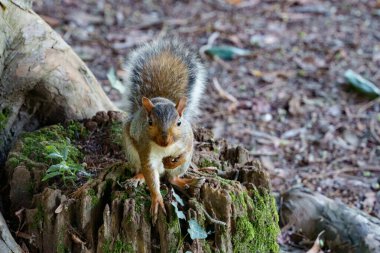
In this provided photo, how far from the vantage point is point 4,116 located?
2.81 meters

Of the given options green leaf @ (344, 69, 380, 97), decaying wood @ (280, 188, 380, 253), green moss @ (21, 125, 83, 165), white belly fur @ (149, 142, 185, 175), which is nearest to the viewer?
white belly fur @ (149, 142, 185, 175)

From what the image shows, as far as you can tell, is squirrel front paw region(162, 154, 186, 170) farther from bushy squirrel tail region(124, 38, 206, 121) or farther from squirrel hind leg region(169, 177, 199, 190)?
bushy squirrel tail region(124, 38, 206, 121)

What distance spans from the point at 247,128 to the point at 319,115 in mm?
618

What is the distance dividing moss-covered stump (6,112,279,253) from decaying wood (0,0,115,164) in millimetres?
252

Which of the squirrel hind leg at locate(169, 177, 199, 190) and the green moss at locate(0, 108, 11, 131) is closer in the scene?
the squirrel hind leg at locate(169, 177, 199, 190)

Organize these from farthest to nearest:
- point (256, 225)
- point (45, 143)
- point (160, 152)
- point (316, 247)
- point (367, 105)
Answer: point (367, 105)
point (316, 247)
point (45, 143)
point (256, 225)
point (160, 152)

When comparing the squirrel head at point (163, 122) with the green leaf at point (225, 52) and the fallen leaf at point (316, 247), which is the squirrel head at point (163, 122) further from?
the green leaf at point (225, 52)

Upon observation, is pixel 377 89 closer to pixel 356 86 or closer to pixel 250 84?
pixel 356 86

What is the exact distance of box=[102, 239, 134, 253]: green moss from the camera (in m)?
2.20

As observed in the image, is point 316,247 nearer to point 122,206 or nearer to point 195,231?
point 195,231

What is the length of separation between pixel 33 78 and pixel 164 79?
2.05 feet

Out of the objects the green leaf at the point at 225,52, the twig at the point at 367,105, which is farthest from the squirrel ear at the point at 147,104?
the green leaf at the point at 225,52

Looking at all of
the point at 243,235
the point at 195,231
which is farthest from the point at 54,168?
the point at 243,235

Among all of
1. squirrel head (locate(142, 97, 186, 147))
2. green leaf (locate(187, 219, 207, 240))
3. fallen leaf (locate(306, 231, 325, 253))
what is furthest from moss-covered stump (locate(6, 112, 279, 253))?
fallen leaf (locate(306, 231, 325, 253))
